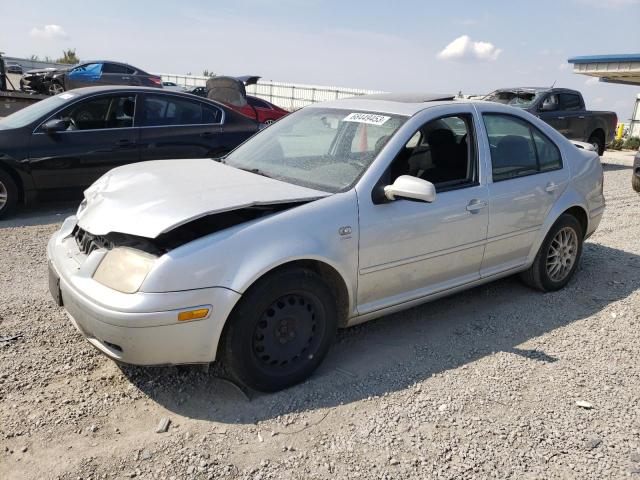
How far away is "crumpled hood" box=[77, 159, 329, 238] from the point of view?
2904mm

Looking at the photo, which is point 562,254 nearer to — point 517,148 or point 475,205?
point 517,148

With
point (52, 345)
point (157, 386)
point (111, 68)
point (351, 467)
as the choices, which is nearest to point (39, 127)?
point (52, 345)

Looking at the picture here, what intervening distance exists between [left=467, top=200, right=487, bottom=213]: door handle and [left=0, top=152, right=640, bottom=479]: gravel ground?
0.91 m

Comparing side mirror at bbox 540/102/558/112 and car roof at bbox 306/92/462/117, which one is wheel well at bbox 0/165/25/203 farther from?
side mirror at bbox 540/102/558/112

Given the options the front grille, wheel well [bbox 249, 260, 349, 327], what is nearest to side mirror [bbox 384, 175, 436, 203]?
wheel well [bbox 249, 260, 349, 327]

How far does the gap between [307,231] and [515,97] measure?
35.8 feet

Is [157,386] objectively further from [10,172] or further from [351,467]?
[10,172]

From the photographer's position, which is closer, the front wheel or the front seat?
the front seat

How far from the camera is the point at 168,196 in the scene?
124 inches

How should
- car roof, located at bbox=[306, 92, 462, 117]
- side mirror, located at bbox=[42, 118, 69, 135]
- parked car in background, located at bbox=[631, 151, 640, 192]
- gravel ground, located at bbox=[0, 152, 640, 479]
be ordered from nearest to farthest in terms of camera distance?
gravel ground, located at bbox=[0, 152, 640, 479], car roof, located at bbox=[306, 92, 462, 117], side mirror, located at bbox=[42, 118, 69, 135], parked car in background, located at bbox=[631, 151, 640, 192]

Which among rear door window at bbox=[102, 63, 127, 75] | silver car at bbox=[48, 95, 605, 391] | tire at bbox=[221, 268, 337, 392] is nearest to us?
silver car at bbox=[48, 95, 605, 391]

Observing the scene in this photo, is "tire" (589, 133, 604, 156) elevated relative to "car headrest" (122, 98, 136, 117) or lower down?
lower down

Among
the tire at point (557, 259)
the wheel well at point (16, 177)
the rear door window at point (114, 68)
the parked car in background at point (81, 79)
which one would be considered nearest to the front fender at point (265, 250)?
the tire at point (557, 259)

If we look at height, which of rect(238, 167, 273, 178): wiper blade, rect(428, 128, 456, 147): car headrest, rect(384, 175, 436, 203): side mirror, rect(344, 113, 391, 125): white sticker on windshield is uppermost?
rect(344, 113, 391, 125): white sticker on windshield
